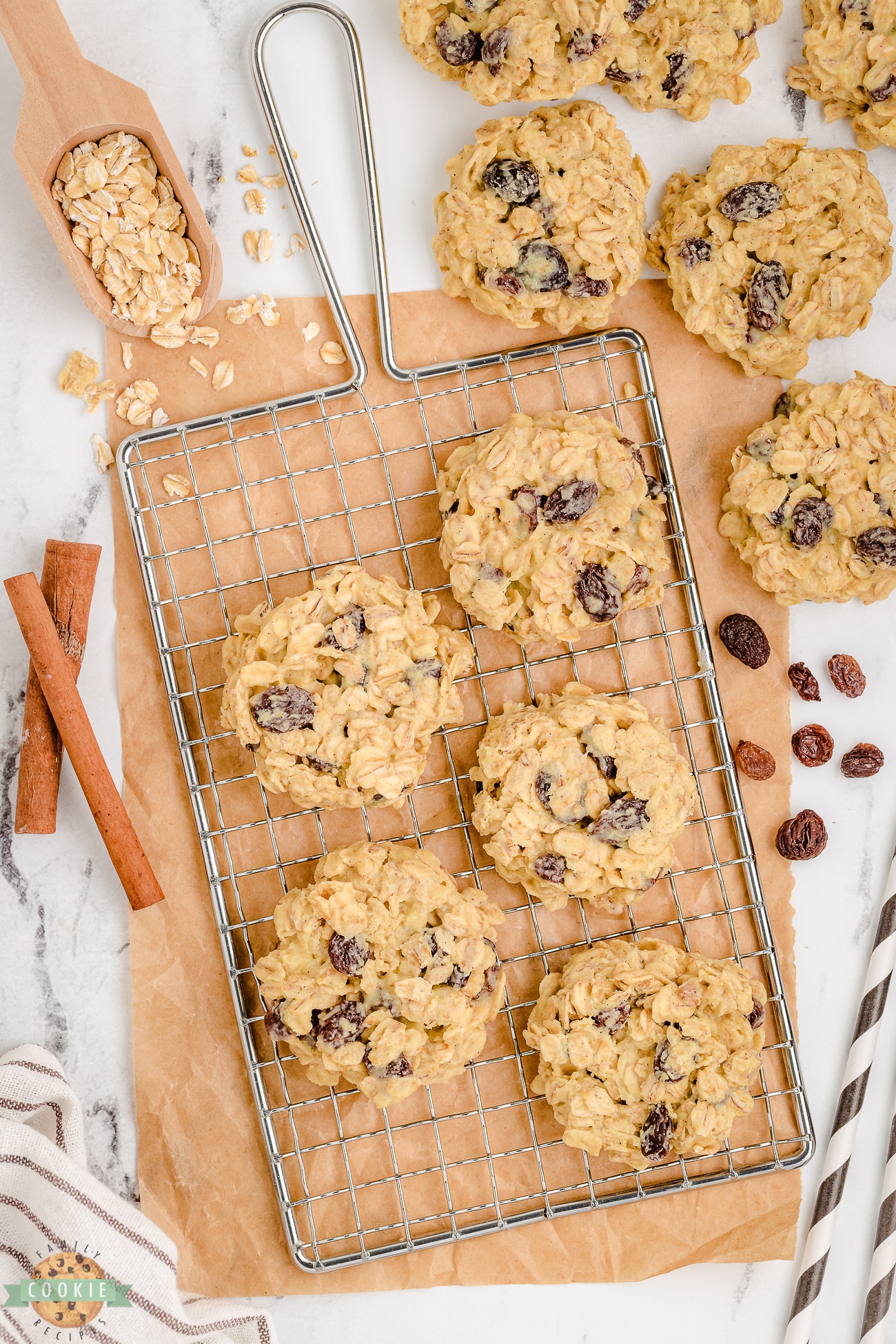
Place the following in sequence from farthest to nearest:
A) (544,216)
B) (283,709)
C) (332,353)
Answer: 1. (332,353)
2. (544,216)
3. (283,709)

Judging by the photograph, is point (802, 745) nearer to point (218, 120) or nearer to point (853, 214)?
point (853, 214)

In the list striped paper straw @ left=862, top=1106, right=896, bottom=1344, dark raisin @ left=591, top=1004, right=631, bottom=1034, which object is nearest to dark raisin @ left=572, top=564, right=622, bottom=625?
dark raisin @ left=591, top=1004, right=631, bottom=1034

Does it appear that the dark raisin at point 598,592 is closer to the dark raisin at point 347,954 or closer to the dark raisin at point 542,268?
the dark raisin at point 542,268

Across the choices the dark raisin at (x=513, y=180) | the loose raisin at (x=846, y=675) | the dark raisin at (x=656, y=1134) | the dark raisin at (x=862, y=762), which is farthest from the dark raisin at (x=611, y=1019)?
the dark raisin at (x=513, y=180)

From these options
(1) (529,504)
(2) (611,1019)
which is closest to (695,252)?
(1) (529,504)

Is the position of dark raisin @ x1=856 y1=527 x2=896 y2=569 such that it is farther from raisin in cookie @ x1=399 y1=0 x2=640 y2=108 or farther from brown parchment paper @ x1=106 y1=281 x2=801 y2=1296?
raisin in cookie @ x1=399 y1=0 x2=640 y2=108

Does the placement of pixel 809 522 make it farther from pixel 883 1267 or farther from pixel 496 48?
pixel 883 1267
